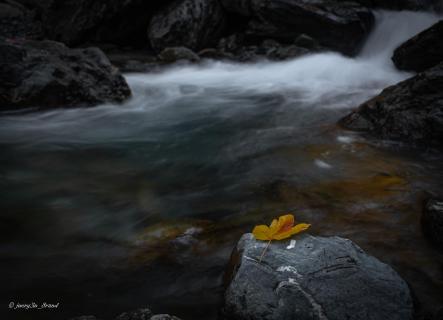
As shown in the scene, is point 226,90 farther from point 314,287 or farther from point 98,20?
point 314,287

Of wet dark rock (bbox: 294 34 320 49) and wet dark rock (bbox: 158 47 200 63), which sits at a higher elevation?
wet dark rock (bbox: 294 34 320 49)

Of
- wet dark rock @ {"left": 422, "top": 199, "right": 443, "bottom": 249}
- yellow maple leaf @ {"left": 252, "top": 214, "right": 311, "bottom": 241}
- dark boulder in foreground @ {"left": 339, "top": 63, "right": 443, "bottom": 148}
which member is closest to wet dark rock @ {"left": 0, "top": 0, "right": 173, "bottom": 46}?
dark boulder in foreground @ {"left": 339, "top": 63, "right": 443, "bottom": 148}

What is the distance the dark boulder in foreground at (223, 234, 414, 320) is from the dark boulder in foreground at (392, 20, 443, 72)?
7185 millimetres

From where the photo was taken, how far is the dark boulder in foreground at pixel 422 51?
8.20 m

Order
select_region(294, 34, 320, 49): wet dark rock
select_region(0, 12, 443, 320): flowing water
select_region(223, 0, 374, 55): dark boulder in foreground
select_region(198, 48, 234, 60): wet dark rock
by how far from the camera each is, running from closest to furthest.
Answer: select_region(0, 12, 443, 320): flowing water, select_region(223, 0, 374, 55): dark boulder in foreground, select_region(294, 34, 320, 49): wet dark rock, select_region(198, 48, 234, 60): wet dark rock

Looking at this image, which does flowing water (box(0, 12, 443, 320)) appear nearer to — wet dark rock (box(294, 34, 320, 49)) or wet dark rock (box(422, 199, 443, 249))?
wet dark rock (box(422, 199, 443, 249))

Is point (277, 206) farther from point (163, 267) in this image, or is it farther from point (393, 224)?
point (163, 267)

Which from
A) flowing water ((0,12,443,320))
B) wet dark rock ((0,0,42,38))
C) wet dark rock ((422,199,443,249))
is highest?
wet dark rock ((0,0,42,38))

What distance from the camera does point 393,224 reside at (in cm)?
357

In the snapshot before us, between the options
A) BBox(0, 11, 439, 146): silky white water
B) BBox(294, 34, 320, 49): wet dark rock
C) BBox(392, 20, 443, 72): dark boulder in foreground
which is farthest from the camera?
BBox(294, 34, 320, 49): wet dark rock

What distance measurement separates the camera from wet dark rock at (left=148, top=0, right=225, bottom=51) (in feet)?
45.2

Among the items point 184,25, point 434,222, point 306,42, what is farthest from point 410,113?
point 184,25

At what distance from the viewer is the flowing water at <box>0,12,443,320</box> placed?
2.95 meters

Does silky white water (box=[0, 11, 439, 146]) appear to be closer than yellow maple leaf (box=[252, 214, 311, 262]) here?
No
